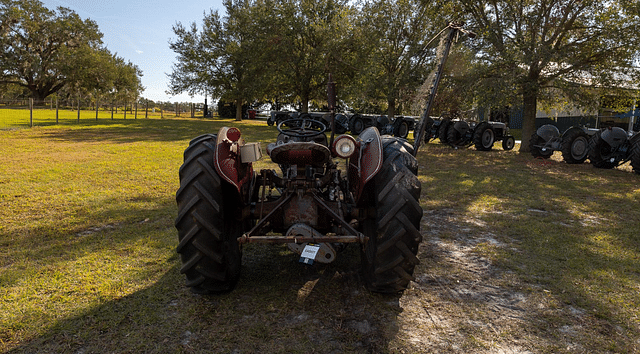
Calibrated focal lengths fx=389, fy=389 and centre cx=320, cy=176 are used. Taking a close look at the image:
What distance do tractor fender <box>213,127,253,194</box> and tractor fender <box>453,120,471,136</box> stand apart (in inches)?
658

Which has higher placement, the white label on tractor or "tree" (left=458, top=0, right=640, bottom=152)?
"tree" (left=458, top=0, right=640, bottom=152)

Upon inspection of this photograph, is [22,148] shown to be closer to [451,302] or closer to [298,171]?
[298,171]

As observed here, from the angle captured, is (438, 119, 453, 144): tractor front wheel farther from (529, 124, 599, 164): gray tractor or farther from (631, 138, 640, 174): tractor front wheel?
(631, 138, 640, 174): tractor front wheel

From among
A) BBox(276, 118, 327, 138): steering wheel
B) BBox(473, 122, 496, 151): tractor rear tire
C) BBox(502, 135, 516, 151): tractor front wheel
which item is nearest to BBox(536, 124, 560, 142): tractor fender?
BBox(473, 122, 496, 151): tractor rear tire

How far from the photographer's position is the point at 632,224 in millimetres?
5938

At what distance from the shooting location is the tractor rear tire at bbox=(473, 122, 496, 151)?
17.6 meters

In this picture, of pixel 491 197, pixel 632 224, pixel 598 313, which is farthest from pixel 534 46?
pixel 598 313

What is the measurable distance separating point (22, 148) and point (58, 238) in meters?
9.90

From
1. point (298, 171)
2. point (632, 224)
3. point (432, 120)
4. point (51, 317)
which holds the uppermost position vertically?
point (432, 120)

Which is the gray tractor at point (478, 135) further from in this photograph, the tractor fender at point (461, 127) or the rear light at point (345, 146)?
the rear light at point (345, 146)

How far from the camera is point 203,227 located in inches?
118

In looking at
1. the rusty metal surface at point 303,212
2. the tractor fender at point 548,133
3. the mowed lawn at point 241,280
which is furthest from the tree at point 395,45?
the rusty metal surface at point 303,212

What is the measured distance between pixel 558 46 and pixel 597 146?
5.56m

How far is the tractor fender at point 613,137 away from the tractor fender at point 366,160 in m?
11.5
